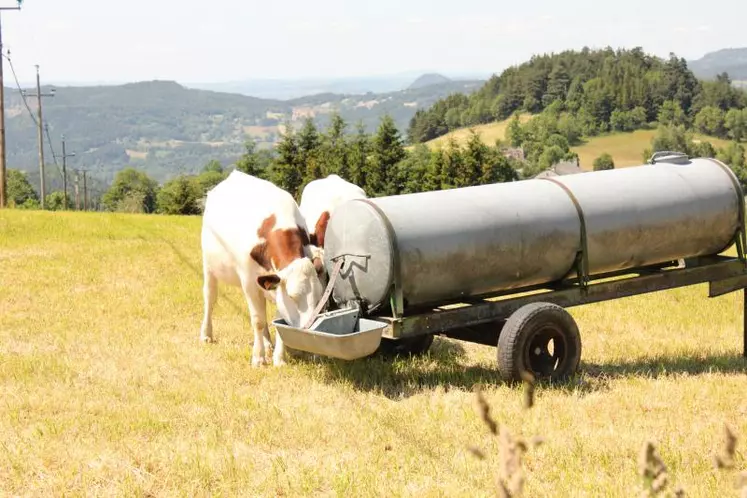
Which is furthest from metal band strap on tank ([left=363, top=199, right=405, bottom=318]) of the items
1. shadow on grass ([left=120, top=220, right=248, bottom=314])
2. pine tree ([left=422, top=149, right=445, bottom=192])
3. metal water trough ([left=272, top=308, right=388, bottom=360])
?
pine tree ([left=422, top=149, right=445, bottom=192])

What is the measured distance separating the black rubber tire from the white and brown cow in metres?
1.39

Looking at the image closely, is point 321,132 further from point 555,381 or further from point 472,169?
point 555,381

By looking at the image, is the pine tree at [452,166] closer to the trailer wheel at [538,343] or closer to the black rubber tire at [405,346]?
the black rubber tire at [405,346]

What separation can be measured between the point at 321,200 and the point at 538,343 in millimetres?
4495

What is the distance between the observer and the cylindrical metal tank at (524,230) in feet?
30.9

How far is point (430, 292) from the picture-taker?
9.59m

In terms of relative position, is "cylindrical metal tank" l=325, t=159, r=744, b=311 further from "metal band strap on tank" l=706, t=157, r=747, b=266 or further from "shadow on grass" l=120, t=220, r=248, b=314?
"shadow on grass" l=120, t=220, r=248, b=314

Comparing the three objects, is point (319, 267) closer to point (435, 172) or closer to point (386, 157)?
point (386, 157)

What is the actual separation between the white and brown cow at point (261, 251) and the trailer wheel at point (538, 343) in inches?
89.6

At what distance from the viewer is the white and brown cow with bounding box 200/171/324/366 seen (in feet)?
33.3

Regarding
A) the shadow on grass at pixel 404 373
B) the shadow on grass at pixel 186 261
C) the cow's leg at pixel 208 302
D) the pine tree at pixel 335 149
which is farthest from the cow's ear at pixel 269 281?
the pine tree at pixel 335 149

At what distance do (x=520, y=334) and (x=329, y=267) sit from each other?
94.3 inches

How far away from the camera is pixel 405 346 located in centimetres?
1170

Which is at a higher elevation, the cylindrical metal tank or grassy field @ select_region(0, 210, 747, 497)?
the cylindrical metal tank
